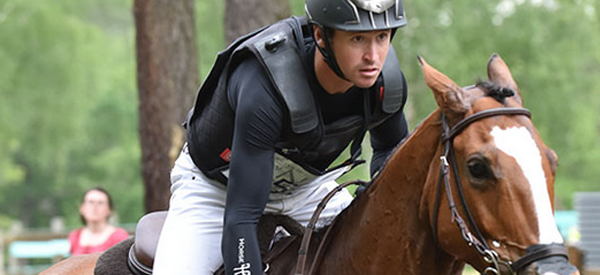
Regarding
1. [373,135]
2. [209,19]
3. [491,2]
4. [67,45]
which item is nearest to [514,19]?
[491,2]

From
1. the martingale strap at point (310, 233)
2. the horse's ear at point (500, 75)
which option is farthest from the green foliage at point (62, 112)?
the horse's ear at point (500, 75)

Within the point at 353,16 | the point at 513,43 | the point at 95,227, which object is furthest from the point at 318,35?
the point at 513,43

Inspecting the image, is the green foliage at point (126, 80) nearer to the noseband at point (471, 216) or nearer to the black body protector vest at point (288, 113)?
the black body protector vest at point (288, 113)

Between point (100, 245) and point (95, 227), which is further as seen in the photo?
point (95, 227)

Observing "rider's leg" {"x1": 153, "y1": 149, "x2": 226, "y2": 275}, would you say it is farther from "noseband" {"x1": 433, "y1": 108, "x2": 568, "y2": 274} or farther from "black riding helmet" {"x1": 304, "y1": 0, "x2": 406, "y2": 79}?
"noseband" {"x1": 433, "y1": 108, "x2": 568, "y2": 274}

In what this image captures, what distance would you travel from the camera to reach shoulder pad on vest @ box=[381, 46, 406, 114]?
4.36 meters

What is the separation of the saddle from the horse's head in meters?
0.94

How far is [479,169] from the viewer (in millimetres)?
3660

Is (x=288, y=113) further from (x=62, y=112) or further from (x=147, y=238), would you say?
(x=62, y=112)

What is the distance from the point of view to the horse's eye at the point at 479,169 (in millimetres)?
3637

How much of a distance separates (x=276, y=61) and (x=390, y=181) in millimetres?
709

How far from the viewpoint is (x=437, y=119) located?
4.02m

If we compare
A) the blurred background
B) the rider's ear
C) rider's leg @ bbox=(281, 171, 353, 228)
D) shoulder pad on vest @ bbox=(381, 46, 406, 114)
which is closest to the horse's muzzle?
shoulder pad on vest @ bbox=(381, 46, 406, 114)

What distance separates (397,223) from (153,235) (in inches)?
54.3
